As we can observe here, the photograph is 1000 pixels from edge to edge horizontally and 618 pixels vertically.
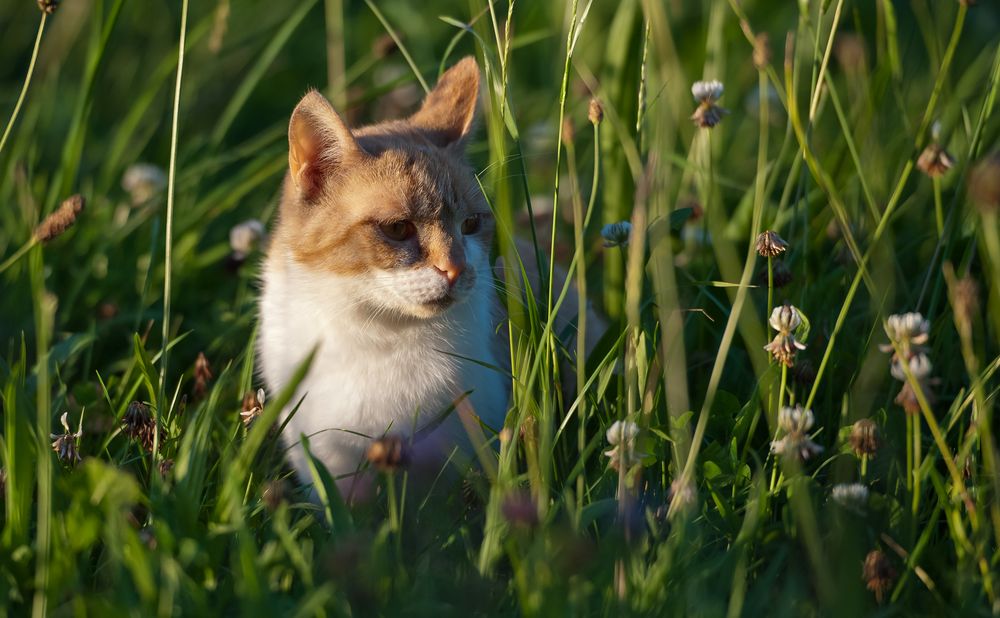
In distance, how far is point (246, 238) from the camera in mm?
3018

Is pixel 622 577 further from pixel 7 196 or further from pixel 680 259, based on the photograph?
pixel 7 196

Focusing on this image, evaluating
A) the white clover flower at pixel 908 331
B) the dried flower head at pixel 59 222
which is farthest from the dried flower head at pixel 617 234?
the dried flower head at pixel 59 222

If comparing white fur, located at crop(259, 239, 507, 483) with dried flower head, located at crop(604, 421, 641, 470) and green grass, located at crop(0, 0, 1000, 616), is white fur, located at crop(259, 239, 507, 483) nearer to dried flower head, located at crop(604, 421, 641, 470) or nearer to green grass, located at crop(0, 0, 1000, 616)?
green grass, located at crop(0, 0, 1000, 616)

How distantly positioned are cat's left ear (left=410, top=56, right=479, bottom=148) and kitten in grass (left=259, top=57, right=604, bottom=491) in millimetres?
178

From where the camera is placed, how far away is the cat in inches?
90.7

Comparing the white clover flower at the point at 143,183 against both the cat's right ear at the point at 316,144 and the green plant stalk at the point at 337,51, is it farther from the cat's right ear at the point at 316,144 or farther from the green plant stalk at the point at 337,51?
the cat's right ear at the point at 316,144

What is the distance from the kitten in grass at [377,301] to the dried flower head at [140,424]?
0.30 meters

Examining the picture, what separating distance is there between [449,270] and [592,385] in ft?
1.44

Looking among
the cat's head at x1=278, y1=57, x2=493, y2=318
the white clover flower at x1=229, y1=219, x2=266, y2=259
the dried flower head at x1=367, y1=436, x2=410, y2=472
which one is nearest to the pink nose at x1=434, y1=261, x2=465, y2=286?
the cat's head at x1=278, y1=57, x2=493, y2=318

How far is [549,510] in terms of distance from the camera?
1.88 meters

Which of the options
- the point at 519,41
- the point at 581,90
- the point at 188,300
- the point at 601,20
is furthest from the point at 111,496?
the point at 601,20

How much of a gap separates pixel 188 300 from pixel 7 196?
65cm

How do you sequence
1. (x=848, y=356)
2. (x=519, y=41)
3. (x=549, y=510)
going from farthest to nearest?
(x=519, y=41)
(x=848, y=356)
(x=549, y=510)

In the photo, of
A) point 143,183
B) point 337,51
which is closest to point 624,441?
point 337,51
